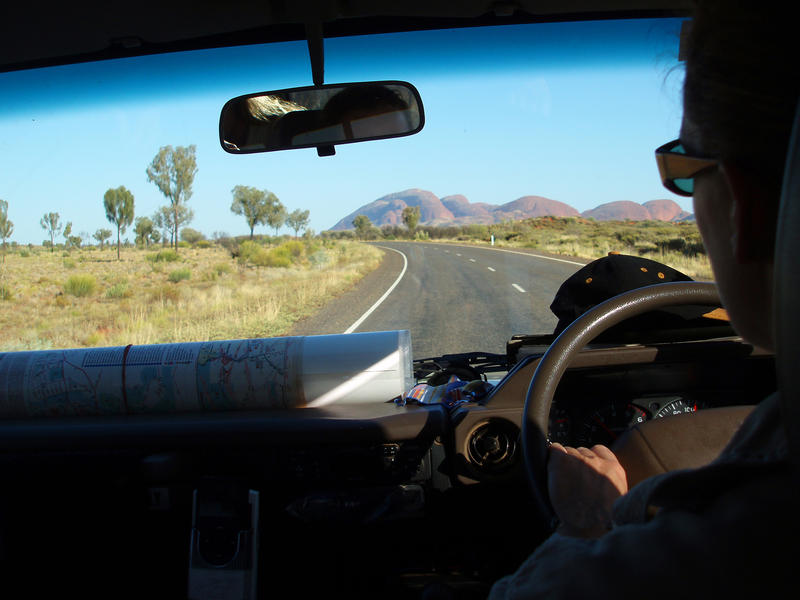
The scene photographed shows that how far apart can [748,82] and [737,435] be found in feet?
1.52

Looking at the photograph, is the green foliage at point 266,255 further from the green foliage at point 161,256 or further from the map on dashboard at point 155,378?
the map on dashboard at point 155,378

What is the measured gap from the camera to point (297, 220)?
8.48m

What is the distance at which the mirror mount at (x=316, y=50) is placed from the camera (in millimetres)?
2683

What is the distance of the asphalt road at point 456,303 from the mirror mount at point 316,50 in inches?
89.1

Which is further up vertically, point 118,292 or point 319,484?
point 118,292

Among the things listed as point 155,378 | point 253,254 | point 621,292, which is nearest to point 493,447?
point 621,292

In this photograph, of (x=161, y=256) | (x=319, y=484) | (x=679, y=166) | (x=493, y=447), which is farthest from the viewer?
(x=161, y=256)

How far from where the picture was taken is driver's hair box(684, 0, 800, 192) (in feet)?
2.63

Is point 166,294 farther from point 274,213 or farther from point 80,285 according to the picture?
point 274,213

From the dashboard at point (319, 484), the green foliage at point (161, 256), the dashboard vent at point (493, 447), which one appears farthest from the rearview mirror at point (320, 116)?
the green foliage at point (161, 256)

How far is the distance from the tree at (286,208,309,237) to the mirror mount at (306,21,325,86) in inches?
158

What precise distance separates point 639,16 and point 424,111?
A: 108cm

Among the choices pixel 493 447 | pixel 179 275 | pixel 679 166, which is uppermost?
pixel 179 275

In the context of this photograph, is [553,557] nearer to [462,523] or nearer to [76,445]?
[462,523]
